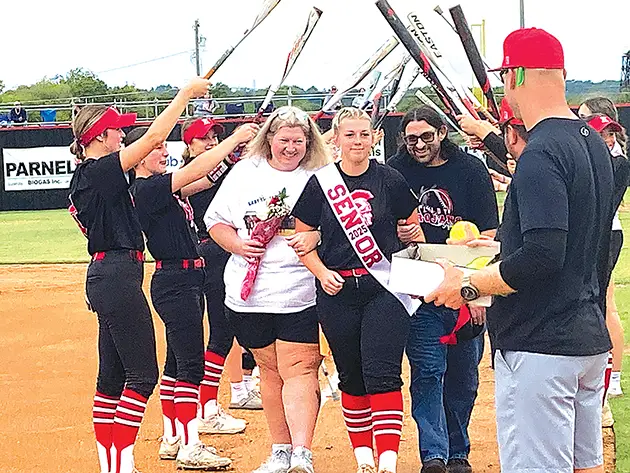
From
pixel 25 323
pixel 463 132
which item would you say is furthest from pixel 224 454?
pixel 25 323

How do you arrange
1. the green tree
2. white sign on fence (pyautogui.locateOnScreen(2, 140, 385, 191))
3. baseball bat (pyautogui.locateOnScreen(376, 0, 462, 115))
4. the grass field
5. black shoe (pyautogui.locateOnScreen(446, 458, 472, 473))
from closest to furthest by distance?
baseball bat (pyautogui.locateOnScreen(376, 0, 462, 115)) → black shoe (pyautogui.locateOnScreen(446, 458, 472, 473)) → the grass field → white sign on fence (pyautogui.locateOnScreen(2, 140, 385, 191)) → the green tree

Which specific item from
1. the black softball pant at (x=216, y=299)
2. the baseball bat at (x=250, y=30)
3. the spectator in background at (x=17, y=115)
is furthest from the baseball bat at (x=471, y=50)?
the spectator in background at (x=17, y=115)

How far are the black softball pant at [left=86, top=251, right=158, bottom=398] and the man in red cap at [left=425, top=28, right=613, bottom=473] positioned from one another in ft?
7.69

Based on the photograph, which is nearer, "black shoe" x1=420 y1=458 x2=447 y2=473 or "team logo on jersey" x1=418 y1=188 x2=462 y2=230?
"black shoe" x1=420 y1=458 x2=447 y2=473

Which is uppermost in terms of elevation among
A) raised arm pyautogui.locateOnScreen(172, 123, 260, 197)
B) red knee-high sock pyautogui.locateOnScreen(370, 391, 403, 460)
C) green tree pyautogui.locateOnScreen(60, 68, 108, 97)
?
green tree pyautogui.locateOnScreen(60, 68, 108, 97)

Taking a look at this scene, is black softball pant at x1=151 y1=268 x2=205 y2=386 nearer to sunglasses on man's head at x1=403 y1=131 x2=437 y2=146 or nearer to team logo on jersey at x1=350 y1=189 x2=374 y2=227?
team logo on jersey at x1=350 y1=189 x2=374 y2=227

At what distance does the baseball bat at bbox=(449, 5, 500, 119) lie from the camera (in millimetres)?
5082

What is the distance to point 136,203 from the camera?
6.29 meters

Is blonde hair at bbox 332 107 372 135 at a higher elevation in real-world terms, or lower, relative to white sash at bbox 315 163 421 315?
higher

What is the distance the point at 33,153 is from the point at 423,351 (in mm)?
25554

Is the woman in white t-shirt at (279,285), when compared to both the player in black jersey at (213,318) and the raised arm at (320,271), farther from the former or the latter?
the player in black jersey at (213,318)

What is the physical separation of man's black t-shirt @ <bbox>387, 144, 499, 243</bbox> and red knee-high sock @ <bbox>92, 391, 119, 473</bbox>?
83.3 inches

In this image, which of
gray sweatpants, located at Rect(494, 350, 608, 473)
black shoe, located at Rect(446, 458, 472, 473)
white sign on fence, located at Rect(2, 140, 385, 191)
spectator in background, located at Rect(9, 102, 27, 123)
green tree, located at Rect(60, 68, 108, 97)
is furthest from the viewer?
green tree, located at Rect(60, 68, 108, 97)

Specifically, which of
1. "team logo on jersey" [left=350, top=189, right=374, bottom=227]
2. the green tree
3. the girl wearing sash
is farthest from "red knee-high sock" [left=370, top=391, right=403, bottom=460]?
the green tree
